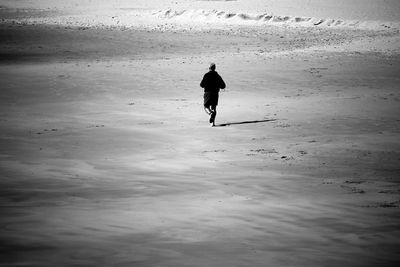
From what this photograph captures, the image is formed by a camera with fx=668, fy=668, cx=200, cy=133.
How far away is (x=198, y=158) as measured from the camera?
1212 cm

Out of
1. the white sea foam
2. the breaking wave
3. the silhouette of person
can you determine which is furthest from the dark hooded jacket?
the breaking wave

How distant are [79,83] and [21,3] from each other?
49.3 m

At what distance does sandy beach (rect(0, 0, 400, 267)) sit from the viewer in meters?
7.34

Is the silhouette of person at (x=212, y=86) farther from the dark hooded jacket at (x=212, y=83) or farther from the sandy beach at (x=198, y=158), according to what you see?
the sandy beach at (x=198, y=158)

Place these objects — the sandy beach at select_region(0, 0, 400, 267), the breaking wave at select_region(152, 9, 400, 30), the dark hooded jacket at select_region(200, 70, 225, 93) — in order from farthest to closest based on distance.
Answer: the breaking wave at select_region(152, 9, 400, 30) < the dark hooded jacket at select_region(200, 70, 225, 93) < the sandy beach at select_region(0, 0, 400, 267)

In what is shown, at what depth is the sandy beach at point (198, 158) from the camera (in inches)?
289

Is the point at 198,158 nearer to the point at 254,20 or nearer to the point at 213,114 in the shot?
the point at 213,114

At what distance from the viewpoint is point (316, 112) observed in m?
16.8

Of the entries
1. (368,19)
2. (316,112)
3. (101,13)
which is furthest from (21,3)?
(316,112)

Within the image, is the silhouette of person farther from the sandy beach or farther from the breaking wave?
the breaking wave

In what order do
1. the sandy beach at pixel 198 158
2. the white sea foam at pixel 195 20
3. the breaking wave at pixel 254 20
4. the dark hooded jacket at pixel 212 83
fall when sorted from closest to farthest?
the sandy beach at pixel 198 158
the dark hooded jacket at pixel 212 83
the breaking wave at pixel 254 20
the white sea foam at pixel 195 20

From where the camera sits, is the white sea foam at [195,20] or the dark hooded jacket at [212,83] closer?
the dark hooded jacket at [212,83]

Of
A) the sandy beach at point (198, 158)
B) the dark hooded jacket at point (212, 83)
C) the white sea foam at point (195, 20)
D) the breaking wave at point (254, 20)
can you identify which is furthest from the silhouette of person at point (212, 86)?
the breaking wave at point (254, 20)

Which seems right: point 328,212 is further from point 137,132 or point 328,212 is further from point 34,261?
point 137,132
